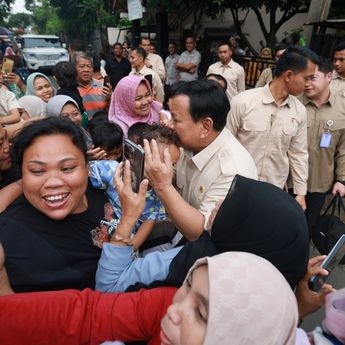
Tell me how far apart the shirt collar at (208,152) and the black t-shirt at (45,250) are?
700 mm

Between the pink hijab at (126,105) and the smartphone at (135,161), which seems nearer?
the smartphone at (135,161)

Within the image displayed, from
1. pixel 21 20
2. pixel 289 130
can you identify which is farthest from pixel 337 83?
pixel 21 20

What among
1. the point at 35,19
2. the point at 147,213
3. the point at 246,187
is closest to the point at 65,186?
the point at 147,213

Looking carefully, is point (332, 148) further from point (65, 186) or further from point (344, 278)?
point (65, 186)

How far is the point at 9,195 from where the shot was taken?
1588 mm

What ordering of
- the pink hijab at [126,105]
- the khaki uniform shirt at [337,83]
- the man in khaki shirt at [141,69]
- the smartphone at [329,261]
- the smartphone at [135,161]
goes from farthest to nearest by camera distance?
the man in khaki shirt at [141,69], the khaki uniform shirt at [337,83], the pink hijab at [126,105], the smartphone at [135,161], the smartphone at [329,261]

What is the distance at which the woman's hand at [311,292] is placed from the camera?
1.16 m

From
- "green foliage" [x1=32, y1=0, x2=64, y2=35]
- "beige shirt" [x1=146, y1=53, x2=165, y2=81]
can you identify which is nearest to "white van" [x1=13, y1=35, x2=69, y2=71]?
"beige shirt" [x1=146, y1=53, x2=165, y2=81]

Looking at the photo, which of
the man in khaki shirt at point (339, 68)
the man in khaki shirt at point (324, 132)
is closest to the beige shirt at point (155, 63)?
the man in khaki shirt at point (339, 68)

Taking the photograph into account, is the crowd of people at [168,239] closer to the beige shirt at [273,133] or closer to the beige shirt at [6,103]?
the beige shirt at [273,133]

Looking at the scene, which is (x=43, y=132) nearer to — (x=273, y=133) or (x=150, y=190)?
(x=150, y=190)

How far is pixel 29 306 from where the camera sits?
92 cm

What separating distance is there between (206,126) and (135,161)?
2.07ft

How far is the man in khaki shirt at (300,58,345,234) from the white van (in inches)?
613
